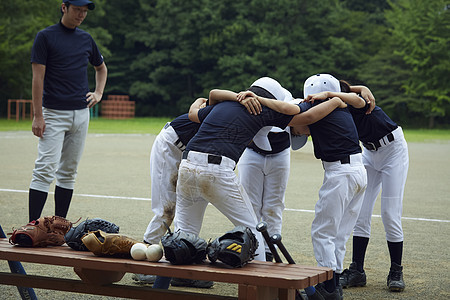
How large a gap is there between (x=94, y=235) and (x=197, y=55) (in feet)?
184

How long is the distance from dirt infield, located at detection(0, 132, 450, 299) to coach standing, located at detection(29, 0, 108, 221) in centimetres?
99

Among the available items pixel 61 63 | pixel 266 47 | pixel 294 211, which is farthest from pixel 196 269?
pixel 266 47

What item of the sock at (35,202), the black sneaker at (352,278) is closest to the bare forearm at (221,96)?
the black sneaker at (352,278)

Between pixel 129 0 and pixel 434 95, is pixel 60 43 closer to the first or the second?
pixel 434 95

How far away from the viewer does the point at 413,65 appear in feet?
166

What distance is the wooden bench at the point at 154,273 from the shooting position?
3.48 metres

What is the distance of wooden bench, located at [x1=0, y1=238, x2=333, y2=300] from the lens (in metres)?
3.48

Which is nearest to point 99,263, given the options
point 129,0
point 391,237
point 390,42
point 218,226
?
point 391,237

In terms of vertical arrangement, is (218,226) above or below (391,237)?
below

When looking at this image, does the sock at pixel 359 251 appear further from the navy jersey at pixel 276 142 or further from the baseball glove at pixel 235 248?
the baseball glove at pixel 235 248

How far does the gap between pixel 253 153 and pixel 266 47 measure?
165 ft

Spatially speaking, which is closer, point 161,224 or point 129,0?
point 161,224

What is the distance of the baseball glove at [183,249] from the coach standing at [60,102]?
9.96 feet

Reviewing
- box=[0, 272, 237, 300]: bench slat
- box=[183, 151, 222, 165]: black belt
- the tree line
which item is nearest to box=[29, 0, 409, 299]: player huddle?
box=[183, 151, 222, 165]: black belt
